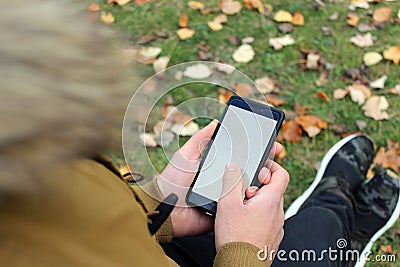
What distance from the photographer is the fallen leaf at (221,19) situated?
2.73 metres

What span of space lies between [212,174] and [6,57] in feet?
2.77

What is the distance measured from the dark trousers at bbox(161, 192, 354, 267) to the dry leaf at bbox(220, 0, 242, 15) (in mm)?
1238

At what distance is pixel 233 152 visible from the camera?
138cm

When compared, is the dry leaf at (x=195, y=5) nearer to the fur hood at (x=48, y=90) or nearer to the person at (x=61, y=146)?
the person at (x=61, y=146)

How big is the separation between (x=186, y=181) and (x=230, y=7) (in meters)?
1.55

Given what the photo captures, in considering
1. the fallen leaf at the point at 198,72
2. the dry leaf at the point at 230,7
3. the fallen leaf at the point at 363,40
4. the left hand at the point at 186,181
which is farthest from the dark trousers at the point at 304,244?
the dry leaf at the point at 230,7

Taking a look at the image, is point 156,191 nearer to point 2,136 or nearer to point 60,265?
point 60,265

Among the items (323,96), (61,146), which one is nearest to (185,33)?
(323,96)

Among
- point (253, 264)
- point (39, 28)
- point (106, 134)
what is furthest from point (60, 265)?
point (253, 264)

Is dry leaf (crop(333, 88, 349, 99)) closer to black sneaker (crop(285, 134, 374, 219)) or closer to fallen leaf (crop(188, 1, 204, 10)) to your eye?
black sneaker (crop(285, 134, 374, 219))

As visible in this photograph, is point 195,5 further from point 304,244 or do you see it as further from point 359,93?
point 304,244

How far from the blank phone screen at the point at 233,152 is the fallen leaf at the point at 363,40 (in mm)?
1324

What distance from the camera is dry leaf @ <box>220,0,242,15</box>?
2754 millimetres

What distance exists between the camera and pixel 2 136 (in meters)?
0.58
